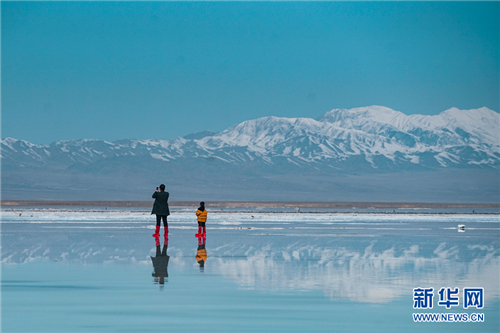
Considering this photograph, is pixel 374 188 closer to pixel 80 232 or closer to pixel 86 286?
pixel 80 232

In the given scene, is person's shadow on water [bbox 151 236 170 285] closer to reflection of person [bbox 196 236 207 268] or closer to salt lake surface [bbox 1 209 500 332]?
salt lake surface [bbox 1 209 500 332]

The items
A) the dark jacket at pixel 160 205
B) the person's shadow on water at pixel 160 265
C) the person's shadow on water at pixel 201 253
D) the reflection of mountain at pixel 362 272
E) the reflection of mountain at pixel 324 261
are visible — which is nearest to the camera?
the reflection of mountain at pixel 362 272

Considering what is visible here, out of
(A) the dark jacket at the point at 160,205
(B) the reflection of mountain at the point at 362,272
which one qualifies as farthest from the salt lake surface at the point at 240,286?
(A) the dark jacket at the point at 160,205

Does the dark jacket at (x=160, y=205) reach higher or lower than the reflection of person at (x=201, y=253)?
higher

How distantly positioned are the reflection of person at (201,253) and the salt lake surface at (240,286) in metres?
0.17

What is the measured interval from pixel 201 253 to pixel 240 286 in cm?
530

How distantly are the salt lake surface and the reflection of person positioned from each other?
17 centimetres

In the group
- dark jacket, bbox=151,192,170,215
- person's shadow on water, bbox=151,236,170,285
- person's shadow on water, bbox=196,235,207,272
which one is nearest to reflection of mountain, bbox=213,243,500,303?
person's shadow on water, bbox=196,235,207,272

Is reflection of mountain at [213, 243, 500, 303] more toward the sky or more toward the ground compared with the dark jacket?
more toward the ground

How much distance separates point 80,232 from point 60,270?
11684 mm

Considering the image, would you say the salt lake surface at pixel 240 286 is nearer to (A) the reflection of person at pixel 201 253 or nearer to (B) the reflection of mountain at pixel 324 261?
(B) the reflection of mountain at pixel 324 261

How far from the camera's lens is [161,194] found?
21.2m

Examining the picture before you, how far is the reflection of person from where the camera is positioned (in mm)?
15529

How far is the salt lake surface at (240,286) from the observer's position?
9352mm
